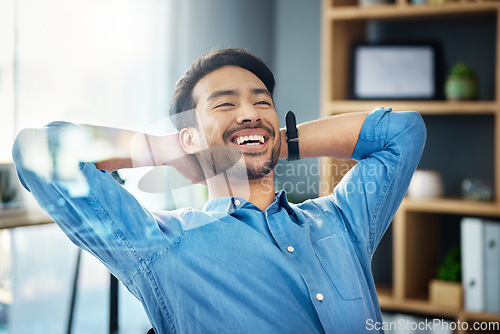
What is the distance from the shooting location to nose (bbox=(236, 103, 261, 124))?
54 centimetres

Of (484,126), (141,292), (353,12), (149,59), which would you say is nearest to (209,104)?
(149,59)

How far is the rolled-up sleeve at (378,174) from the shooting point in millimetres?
659

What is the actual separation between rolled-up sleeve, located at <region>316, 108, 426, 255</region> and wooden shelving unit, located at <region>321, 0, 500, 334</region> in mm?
566

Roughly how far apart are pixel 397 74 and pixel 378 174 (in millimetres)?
814

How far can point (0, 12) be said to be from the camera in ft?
1.58

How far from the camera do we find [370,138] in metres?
0.71

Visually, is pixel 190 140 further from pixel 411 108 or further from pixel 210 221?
pixel 411 108

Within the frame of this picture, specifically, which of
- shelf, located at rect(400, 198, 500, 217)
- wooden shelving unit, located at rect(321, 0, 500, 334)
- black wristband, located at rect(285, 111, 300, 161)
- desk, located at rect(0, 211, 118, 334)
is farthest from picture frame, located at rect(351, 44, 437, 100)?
desk, located at rect(0, 211, 118, 334)

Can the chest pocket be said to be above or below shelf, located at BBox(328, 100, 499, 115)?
below

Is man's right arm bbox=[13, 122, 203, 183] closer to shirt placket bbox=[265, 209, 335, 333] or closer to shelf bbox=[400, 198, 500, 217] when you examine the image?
shirt placket bbox=[265, 209, 335, 333]

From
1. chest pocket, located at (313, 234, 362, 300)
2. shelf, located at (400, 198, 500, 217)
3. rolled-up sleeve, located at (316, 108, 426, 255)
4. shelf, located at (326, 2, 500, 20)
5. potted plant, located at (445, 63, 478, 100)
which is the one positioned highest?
shelf, located at (326, 2, 500, 20)

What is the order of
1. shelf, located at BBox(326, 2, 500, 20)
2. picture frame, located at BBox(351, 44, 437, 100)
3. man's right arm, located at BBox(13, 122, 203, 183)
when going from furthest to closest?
picture frame, located at BBox(351, 44, 437, 100), shelf, located at BBox(326, 2, 500, 20), man's right arm, located at BBox(13, 122, 203, 183)

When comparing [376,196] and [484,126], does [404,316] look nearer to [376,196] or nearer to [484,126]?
[484,126]

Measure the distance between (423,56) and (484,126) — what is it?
243 mm
